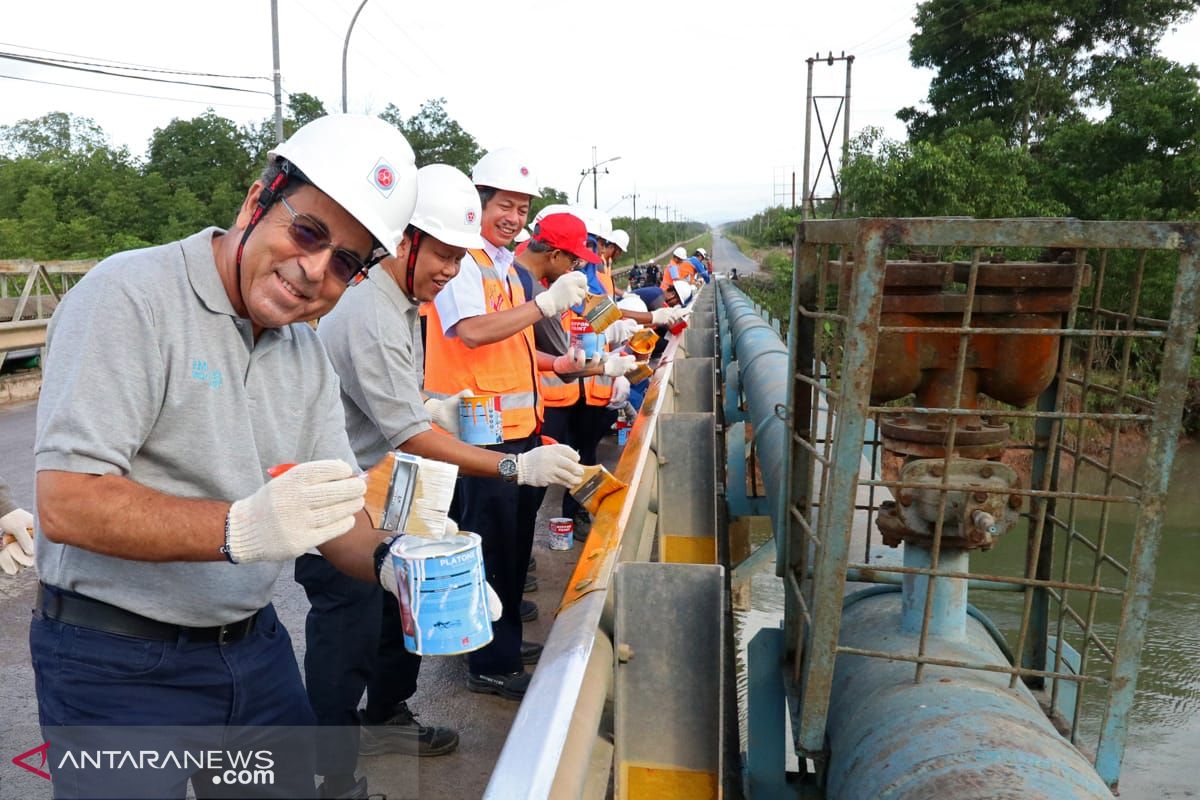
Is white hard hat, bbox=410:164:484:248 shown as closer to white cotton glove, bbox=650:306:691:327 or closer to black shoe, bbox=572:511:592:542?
black shoe, bbox=572:511:592:542

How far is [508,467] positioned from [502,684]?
1242 mm

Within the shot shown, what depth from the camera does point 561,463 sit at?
10.4 feet

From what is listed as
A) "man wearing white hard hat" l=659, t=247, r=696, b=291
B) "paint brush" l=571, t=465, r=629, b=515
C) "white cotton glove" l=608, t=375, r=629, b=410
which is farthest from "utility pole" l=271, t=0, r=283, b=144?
"paint brush" l=571, t=465, r=629, b=515

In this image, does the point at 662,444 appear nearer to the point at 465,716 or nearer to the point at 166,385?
the point at 465,716

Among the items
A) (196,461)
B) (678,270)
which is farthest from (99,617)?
(678,270)

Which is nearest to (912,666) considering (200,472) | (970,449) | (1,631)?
(970,449)

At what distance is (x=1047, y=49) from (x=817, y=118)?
9.81 m

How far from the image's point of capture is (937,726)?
212cm

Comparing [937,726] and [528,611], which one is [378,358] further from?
[528,611]

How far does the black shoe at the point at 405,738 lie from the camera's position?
11.0 feet

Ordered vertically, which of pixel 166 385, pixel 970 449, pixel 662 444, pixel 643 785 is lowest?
pixel 643 785

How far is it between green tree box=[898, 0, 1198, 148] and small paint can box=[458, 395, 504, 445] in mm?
27796

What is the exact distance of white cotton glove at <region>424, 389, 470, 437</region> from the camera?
379 cm

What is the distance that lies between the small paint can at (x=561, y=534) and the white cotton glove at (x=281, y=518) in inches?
156
